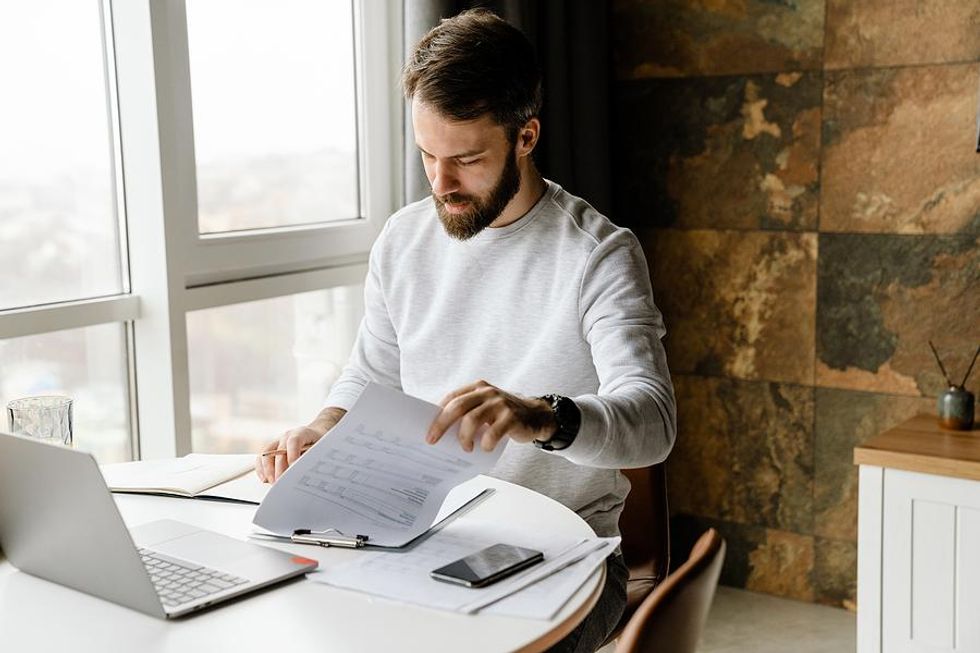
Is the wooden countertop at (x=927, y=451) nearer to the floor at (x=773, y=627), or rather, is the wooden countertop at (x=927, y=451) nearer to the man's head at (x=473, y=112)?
the floor at (x=773, y=627)

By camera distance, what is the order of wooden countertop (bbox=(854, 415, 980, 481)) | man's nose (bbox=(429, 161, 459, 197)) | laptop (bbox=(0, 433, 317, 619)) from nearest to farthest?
1. laptop (bbox=(0, 433, 317, 619))
2. man's nose (bbox=(429, 161, 459, 197))
3. wooden countertop (bbox=(854, 415, 980, 481))

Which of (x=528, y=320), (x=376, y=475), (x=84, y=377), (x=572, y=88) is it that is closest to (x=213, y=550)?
(x=376, y=475)

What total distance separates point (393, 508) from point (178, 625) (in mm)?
331

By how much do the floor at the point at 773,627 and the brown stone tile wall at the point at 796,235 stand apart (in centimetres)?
6

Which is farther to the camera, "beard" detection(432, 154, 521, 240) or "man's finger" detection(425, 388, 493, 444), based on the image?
"beard" detection(432, 154, 521, 240)

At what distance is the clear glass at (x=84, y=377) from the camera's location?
2.05 meters

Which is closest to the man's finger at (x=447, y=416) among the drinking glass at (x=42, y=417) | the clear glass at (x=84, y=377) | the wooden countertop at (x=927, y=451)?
the drinking glass at (x=42, y=417)

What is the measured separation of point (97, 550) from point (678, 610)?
59 centimetres

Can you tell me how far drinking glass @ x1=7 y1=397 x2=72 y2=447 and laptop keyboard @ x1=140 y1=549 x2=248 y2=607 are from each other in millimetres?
338

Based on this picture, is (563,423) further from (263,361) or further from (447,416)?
(263,361)

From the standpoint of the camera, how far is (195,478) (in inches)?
64.1

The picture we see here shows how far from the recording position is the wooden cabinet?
235 centimetres

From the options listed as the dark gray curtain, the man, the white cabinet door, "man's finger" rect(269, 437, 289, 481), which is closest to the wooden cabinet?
the white cabinet door

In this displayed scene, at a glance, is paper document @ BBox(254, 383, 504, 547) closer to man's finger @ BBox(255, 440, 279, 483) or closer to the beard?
man's finger @ BBox(255, 440, 279, 483)
